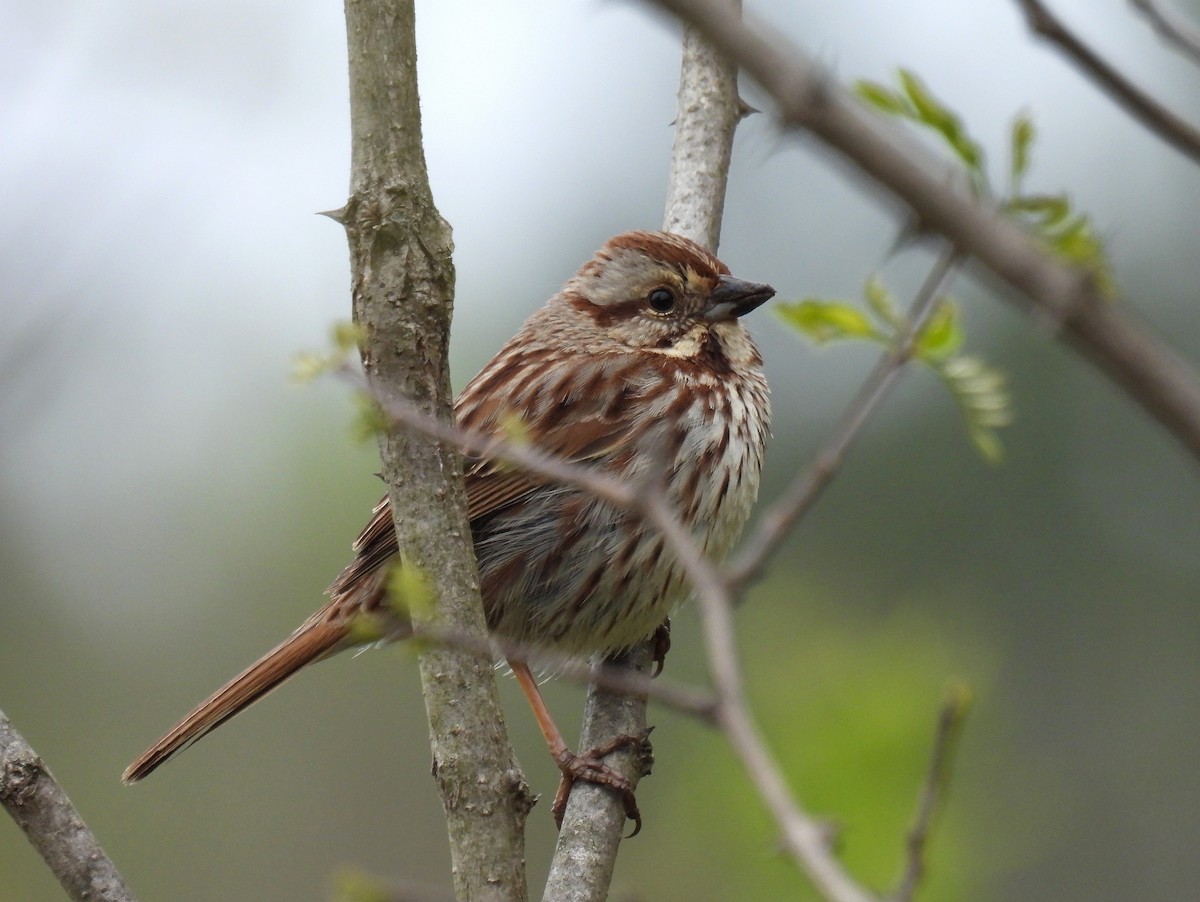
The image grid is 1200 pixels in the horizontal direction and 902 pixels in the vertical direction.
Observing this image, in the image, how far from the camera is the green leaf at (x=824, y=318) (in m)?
1.75

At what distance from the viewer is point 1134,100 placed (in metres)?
1.12

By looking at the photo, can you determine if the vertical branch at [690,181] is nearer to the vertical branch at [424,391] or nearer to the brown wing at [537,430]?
the brown wing at [537,430]

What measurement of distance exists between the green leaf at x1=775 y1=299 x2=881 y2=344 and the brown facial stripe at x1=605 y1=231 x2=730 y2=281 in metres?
2.35

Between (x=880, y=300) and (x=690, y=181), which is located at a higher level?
(x=690, y=181)

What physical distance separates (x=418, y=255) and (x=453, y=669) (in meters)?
0.79

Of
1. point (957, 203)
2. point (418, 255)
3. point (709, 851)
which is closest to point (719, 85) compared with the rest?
point (418, 255)

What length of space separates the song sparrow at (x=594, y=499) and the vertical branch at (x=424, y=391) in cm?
112

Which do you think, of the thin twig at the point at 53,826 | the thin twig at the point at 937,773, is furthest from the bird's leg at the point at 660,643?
the thin twig at the point at 937,773

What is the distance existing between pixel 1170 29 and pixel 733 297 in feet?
9.52

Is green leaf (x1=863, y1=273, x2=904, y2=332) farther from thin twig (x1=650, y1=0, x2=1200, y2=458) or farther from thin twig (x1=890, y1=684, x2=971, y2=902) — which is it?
thin twig (x1=650, y1=0, x2=1200, y2=458)

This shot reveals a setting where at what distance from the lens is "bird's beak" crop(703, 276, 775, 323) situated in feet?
14.2

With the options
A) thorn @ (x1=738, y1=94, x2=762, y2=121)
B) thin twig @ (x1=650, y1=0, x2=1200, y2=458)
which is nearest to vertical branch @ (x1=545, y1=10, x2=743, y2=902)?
thorn @ (x1=738, y1=94, x2=762, y2=121)

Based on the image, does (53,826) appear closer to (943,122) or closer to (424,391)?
(424,391)

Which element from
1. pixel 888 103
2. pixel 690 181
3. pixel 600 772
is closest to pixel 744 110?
pixel 690 181
